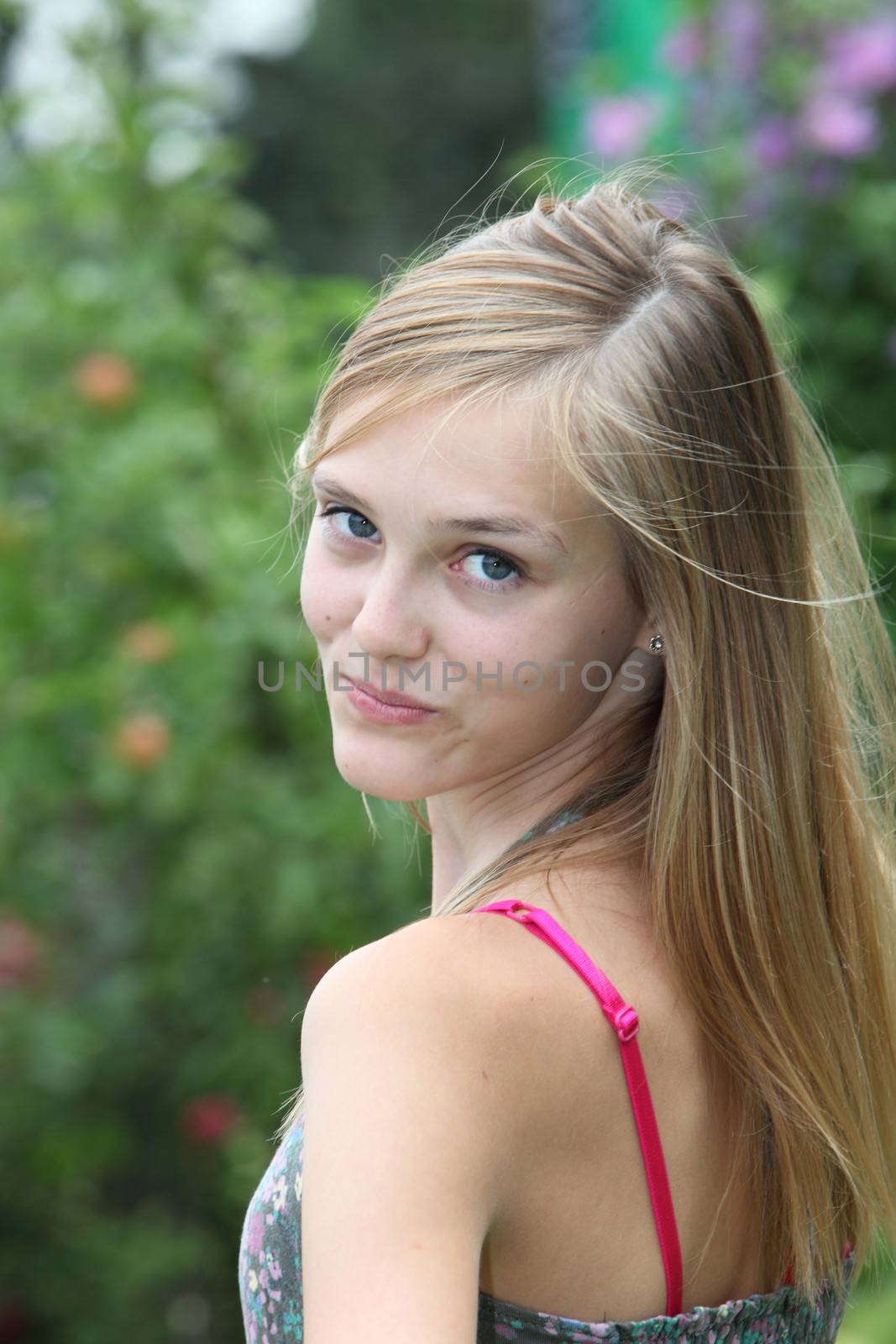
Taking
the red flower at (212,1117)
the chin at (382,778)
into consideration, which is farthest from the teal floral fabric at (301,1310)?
the red flower at (212,1117)

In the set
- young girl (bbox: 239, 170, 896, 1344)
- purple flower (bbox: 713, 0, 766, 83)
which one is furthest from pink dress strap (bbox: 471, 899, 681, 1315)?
purple flower (bbox: 713, 0, 766, 83)

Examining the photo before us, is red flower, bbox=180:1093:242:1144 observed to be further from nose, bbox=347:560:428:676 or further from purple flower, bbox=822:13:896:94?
purple flower, bbox=822:13:896:94

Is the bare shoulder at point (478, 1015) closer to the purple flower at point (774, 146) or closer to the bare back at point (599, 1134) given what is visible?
the bare back at point (599, 1134)

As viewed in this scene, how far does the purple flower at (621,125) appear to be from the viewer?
3367 mm

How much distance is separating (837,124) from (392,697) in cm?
240

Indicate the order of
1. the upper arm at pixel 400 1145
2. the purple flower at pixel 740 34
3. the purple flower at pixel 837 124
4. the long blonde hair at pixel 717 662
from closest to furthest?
the upper arm at pixel 400 1145, the long blonde hair at pixel 717 662, the purple flower at pixel 837 124, the purple flower at pixel 740 34

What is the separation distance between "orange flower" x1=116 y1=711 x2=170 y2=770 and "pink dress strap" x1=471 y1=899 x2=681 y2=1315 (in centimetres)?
164

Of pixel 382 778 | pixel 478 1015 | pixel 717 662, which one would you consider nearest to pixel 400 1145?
pixel 478 1015

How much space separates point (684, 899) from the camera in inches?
45.5

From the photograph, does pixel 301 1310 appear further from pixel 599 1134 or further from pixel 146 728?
pixel 146 728

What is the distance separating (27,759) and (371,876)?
648 millimetres

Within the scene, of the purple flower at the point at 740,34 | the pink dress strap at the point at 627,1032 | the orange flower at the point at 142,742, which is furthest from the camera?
the purple flower at the point at 740,34

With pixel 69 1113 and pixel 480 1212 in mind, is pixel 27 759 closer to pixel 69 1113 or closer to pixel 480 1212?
pixel 69 1113

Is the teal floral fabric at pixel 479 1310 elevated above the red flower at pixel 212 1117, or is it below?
above
